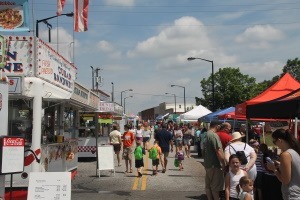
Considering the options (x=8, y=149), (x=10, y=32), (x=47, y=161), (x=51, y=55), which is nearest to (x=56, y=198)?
(x=8, y=149)

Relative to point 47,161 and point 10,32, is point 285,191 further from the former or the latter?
point 10,32

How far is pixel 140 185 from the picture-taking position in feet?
38.2

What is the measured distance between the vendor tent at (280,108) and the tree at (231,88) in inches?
→ 2311

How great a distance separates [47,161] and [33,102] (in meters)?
1.60

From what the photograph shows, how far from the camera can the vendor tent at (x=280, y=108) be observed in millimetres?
6836

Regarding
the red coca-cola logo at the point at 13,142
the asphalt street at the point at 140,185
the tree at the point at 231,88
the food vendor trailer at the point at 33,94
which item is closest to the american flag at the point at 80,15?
the food vendor trailer at the point at 33,94

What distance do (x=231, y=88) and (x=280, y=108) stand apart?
62.1 meters

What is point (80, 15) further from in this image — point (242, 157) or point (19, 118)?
point (242, 157)

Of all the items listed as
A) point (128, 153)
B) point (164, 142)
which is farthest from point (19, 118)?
point (164, 142)

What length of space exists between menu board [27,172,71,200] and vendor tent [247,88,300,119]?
3648mm

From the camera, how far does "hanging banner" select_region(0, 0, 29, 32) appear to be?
10008mm

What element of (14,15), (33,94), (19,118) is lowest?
(19,118)

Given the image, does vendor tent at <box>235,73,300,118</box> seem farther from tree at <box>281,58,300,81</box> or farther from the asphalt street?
tree at <box>281,58,300,81</box>

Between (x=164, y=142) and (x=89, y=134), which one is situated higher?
(x=89, y=134)
